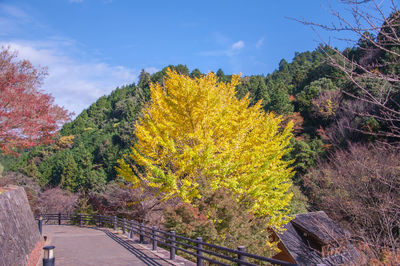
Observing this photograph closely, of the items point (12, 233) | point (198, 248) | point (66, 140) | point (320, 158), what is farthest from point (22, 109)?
point (66, 140)

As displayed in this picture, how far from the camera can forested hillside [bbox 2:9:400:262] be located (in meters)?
7.16

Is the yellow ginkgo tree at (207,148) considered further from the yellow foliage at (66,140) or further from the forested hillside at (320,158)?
the yellow foliage at (66,140)

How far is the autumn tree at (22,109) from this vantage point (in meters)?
11.2

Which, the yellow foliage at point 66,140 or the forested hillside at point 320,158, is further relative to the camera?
the yellow foliage at point 66,140

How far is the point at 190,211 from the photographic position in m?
9.80

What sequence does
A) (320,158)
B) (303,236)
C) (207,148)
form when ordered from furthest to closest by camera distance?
(320,158) < (303,236) < (207,148)

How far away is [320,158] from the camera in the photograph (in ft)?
99.2

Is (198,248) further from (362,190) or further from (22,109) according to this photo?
(362,190)

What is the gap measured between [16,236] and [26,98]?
19.2 ft

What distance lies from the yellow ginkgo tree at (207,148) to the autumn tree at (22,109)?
4.57 metres

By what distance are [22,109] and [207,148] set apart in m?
7.62

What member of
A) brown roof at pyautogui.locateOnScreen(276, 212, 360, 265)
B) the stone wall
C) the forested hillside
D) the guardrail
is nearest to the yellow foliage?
the forested hillside

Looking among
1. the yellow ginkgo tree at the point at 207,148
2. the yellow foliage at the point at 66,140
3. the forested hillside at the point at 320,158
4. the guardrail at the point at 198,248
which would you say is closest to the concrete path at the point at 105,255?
the guardrail at the point at 198,248

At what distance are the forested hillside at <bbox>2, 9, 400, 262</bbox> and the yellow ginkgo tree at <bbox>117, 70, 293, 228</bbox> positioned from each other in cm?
79
